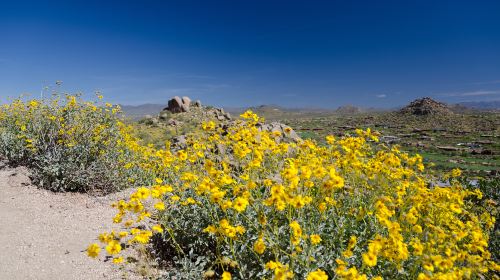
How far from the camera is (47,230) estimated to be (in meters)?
4.97

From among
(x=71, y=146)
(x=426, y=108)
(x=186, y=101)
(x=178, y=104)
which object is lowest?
(x=71, y=146)

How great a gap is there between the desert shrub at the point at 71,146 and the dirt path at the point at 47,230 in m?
0.34

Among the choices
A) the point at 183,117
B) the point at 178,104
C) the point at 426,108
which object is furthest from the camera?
the point at 426,108

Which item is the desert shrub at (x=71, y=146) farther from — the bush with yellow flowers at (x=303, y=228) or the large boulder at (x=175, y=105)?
the large boulder at (x=175, y=105)

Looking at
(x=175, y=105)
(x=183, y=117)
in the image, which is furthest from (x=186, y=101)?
(x=183, y=117)

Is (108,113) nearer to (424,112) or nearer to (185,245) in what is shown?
(185,245)

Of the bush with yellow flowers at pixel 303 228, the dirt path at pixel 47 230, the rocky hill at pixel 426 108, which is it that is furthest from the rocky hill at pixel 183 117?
the rocky hill at pixel 426 108

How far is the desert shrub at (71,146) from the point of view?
6660 millimetres

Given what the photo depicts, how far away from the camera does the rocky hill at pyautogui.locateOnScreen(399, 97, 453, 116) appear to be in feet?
212

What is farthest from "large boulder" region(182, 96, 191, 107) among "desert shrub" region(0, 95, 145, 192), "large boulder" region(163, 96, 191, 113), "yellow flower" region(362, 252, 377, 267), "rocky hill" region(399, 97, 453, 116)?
"rocky hill" region(399, 97, 453, 116)

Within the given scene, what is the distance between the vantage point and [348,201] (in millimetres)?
5066

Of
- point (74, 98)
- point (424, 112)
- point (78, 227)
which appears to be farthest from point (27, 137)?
point (424, 112)

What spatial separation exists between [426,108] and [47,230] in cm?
7097

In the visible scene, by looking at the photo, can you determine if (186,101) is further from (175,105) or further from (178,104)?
(175,105)
